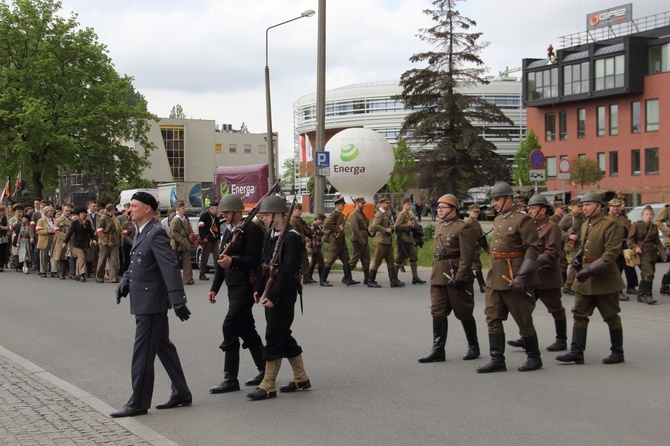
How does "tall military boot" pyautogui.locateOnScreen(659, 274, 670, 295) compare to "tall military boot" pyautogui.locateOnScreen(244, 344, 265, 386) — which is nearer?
"tall military boot" pyautogui.locateOnScreen(244, 344, 265, 386)

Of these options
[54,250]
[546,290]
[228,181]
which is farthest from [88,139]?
[546,290]

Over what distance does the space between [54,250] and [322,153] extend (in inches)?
308

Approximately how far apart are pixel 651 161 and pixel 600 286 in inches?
2140

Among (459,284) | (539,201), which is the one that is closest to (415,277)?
(539,201)

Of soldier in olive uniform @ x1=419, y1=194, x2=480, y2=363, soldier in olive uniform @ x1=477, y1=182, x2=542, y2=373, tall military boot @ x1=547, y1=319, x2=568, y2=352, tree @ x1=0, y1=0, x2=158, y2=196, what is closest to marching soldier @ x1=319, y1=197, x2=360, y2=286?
tall military boot @ x1=547, y1=319, x2=568, y2=352

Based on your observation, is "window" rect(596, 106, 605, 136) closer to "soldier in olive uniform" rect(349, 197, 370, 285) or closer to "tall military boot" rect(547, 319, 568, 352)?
"soldier in olive uniform" rect(349, 197, 370, 285)

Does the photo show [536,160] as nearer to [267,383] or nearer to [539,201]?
[539,201]

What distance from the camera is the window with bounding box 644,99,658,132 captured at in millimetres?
58000

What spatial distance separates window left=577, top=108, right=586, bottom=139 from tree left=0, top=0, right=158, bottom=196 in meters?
36.9

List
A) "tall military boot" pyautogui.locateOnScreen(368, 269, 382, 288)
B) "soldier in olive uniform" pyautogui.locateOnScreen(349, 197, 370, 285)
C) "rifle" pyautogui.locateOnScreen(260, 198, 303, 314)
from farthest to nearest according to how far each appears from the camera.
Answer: "soldier in olive uniform" pyautogui.locateOnScreen(349, 197, 370, 285) → "tall military boot" pyautogui.locateOnScreen(368, 269, 382, 288) → "rifle" pyautogui.locateOnScreen(260, 198, 303, 314)

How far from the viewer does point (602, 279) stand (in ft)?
28.0

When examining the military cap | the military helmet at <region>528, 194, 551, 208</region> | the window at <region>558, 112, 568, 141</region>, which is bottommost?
the military helmet at <region>528, 194, 551, 208</region>

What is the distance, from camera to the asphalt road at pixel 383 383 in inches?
236

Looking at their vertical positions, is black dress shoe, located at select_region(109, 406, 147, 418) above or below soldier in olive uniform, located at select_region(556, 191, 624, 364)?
below
